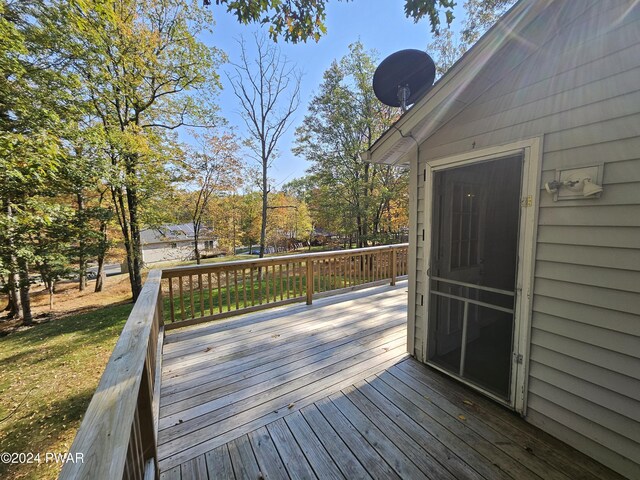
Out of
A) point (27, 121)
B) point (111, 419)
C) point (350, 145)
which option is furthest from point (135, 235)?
point (111, 419)

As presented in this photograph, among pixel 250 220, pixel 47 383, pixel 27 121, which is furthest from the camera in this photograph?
pixel 250 220

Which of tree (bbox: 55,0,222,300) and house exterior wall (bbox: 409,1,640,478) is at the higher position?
tree (bbox: 55,0,222,300)

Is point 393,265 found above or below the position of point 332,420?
above

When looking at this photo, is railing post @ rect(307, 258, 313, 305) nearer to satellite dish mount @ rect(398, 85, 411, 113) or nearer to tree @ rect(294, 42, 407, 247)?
satellite dish mount @ rect(398, 85, 411, 113)

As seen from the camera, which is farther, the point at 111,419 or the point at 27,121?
the point at 27,121

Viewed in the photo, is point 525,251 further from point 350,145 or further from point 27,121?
point 350,145

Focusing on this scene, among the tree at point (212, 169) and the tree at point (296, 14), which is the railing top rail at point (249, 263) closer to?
the tree at point (296, 14)

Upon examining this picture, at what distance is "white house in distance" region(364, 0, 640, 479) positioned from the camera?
1450mm

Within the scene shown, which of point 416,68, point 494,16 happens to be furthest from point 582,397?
point 494,16

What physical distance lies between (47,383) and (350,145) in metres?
10.6

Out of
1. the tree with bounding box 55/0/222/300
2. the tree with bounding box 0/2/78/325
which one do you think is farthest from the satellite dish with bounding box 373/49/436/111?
the tree with bounding box 55/0/222/300

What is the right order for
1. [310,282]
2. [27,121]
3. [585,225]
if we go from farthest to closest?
[27,121]
[310,282]
[585,225]

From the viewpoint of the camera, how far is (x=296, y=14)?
245 cm

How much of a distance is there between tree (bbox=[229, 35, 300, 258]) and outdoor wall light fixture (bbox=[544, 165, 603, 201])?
325 inches
